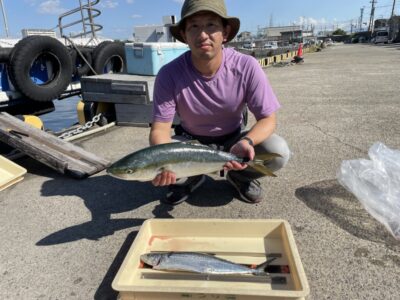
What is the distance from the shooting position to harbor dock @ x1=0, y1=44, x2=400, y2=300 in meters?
2.54

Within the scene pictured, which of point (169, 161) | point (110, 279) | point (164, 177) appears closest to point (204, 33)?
point (169, 161)

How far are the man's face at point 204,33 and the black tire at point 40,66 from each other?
6.23 m

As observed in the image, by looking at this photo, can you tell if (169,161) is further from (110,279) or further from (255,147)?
(255,147)

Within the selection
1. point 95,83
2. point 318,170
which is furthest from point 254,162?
point 95,83

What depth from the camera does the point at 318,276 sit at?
2.51 m

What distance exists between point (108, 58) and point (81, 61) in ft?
2.74

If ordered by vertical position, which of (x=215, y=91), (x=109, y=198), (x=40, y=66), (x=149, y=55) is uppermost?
(x=149, y=55)

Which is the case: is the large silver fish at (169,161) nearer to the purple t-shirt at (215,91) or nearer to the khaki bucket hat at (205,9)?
the purple t-shirt at (215,91)

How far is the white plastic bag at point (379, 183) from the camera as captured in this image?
3.00 metres

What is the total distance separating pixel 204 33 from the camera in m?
2.95

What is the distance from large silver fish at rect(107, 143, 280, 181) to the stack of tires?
6533mm

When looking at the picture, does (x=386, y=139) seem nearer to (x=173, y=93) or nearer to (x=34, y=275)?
(x=173, y=93)

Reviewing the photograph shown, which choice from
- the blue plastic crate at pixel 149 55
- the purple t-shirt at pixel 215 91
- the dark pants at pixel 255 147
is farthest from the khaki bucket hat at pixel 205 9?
the blue plastic crate at pixel 149 55

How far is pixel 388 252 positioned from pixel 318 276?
2.24 ft
